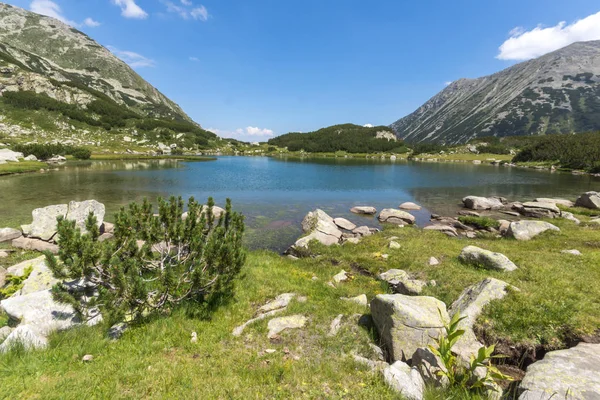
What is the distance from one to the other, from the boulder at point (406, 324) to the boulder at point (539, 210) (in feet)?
135

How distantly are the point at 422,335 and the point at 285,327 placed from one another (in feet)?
15.2

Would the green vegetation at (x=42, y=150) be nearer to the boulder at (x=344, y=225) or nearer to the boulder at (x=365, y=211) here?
the boulder at (x=365, y=211)

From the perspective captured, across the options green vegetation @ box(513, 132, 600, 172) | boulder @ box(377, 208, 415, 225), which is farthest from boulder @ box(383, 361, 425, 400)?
green vegetation @ box(513, 132, 600, 172)

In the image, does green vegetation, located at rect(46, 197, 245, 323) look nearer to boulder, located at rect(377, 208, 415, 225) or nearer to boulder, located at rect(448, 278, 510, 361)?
boulder, located at rect(448, 278, 510, 361)

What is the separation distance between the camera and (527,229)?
25562 mm

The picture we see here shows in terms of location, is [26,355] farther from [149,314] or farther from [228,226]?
[228,226]

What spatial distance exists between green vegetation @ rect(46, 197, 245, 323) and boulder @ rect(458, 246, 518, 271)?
14171mm

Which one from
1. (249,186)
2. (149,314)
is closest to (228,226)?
(149,314)

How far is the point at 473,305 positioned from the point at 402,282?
4.18 metres

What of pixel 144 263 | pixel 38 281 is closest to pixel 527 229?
pixel 144 263

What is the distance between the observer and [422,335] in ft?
28.2

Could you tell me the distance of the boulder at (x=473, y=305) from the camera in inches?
344

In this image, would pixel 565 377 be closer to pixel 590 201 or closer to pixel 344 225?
pixel 344 225

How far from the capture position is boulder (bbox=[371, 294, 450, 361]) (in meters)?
8.52
